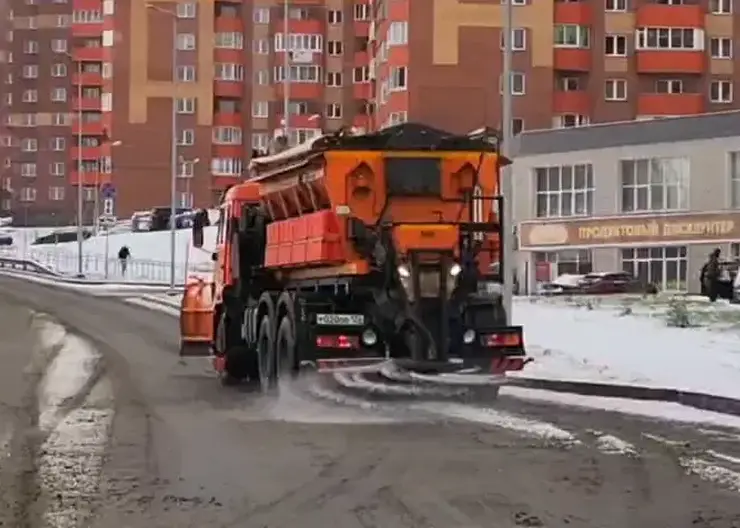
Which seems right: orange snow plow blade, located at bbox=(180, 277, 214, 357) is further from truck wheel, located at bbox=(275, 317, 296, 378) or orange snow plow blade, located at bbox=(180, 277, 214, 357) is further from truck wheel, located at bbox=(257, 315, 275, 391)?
truck wheel, located at bbox=(275, 317, 296, 378)

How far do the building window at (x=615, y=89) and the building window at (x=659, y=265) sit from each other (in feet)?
75.6

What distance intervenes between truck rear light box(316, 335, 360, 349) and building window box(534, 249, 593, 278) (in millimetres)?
39881

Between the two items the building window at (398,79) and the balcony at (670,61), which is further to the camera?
the balcony at (670,61)

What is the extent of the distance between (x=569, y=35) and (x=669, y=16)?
17.9 ft

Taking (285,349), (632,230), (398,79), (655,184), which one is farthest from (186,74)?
(285,349)

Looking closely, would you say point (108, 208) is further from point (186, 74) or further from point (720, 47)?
point (720, 47)

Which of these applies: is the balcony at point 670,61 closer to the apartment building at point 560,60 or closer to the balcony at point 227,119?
the apartment building at point 560,60

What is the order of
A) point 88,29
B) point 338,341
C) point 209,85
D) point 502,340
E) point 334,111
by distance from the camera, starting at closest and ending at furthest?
1. point 338,341
2. point 502,340
3. point 209,85
4. point 334,111
5. point 88,29

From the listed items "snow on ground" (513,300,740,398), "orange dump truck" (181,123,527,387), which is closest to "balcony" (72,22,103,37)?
"snow on ground" (513,300,740,398)

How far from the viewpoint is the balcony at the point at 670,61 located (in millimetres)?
74875

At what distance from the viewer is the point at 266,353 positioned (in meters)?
17.9

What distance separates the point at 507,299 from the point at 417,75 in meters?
51.9

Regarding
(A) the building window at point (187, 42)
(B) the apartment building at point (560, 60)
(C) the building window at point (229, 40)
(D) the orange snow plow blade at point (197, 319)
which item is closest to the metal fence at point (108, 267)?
(B) the apartment building at point (560, 60)


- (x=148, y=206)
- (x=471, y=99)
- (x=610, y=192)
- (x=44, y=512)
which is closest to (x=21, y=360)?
(x=44, y=512)
